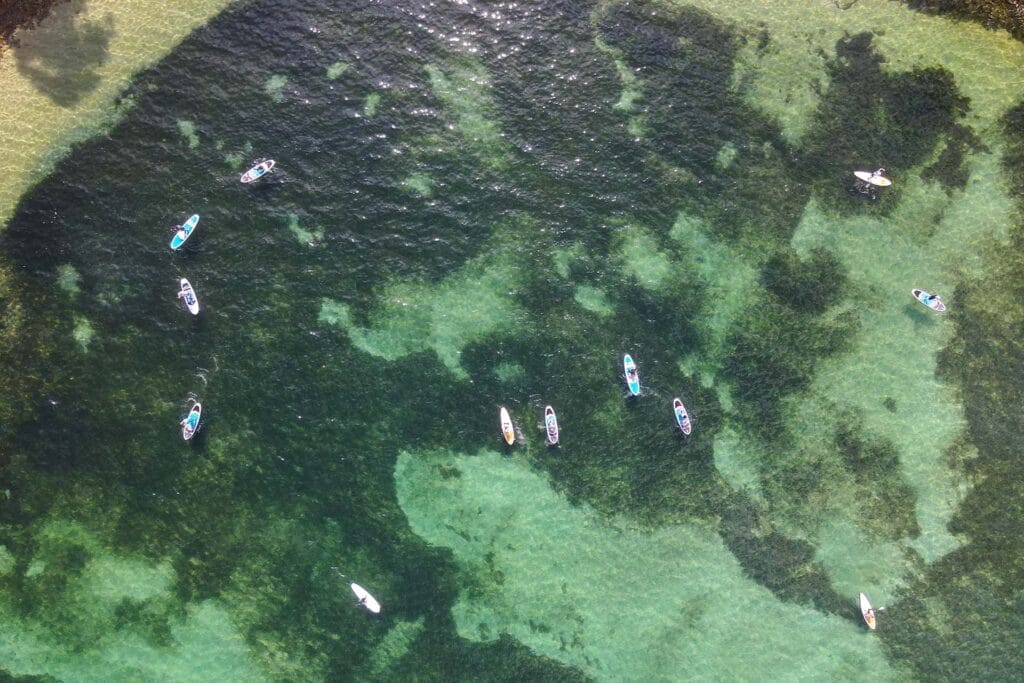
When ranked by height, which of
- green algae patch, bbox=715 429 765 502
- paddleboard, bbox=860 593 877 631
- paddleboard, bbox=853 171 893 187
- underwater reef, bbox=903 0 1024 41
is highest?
underwater reef, bbox=903 0 1024 41

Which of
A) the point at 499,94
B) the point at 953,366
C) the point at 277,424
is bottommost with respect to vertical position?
the point at 277,424

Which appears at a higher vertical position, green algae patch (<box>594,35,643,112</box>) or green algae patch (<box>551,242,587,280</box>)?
green algae patch (<box>594,35,643,112</box>)

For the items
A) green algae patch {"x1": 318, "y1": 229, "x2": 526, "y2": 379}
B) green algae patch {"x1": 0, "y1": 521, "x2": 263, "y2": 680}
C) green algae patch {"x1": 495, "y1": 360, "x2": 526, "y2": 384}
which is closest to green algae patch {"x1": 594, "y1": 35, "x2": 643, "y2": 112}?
green algae patch {"x1": 318, "y1": 229, "x2": 526, "y2": 379}

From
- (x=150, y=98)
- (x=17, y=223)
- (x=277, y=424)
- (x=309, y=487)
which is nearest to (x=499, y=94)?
(x=150, y=98)

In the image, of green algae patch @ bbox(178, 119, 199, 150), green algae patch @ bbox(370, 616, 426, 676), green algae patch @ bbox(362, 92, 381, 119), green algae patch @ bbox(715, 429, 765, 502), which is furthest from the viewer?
green algae patch @ bbox(362, 92, 381, 119)

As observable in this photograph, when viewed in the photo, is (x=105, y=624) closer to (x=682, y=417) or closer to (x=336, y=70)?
(x=336, y=70)

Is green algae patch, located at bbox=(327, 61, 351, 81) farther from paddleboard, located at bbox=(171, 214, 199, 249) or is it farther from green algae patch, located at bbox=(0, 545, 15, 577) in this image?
green algae patch, located at bbox=(0, 545, 15, 577)

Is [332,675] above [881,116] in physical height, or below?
below

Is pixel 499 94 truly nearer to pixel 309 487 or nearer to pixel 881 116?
pixel 881 116
